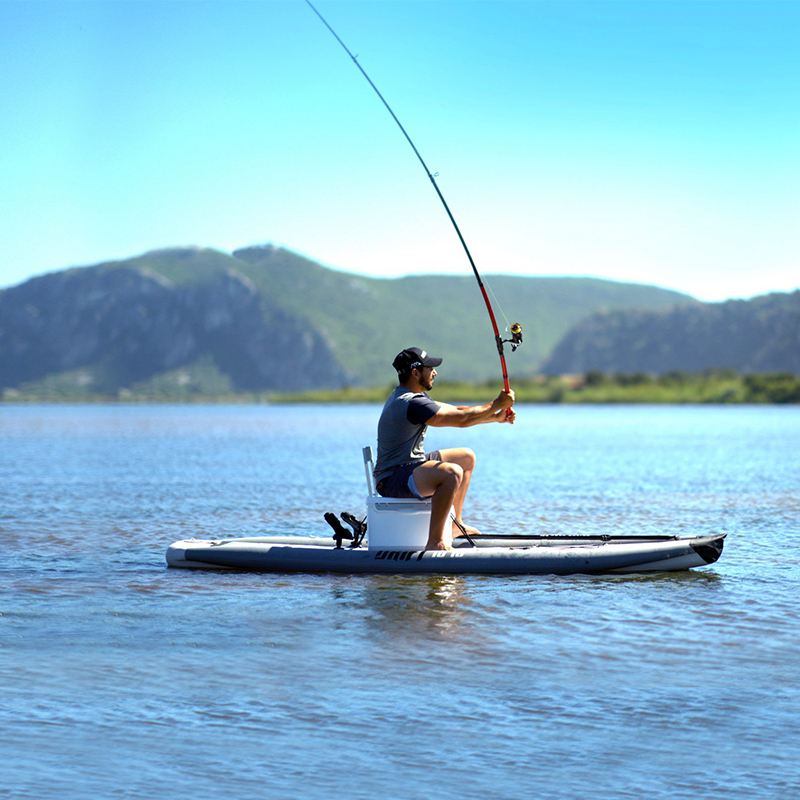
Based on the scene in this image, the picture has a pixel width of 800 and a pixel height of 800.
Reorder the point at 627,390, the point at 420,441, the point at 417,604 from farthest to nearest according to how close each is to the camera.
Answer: the point at 627,390 → the point at 420,441 → the point at 417,604

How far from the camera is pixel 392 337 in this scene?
191375 millimetres

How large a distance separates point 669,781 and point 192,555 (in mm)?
7151

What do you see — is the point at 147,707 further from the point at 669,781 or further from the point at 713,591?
the point at 713,591

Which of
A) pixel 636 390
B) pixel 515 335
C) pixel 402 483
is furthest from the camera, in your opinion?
pixel 636 390

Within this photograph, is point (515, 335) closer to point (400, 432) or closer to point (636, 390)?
point (400, 432)

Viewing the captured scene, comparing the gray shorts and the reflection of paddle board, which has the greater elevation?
the gray shorts

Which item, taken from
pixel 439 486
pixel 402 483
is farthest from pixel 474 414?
pixel 402 483

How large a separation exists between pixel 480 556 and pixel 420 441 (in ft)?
3.99

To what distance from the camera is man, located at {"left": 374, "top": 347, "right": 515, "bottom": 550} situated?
10.5 meters

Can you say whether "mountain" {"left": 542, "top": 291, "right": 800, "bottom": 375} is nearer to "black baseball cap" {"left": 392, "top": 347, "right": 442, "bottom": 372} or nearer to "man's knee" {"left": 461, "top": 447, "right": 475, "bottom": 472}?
"man's knee" {"left": 461, "top": 447, "right": 475, "bottom": 472}

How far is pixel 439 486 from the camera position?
10.6m

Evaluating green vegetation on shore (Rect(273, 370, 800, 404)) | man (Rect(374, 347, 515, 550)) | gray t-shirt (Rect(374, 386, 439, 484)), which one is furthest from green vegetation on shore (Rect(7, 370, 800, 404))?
gray t-shirt (Rect(374, 386, 439, 484))

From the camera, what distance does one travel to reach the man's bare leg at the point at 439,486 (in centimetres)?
1054

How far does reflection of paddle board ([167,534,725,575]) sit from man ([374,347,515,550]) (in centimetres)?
31
